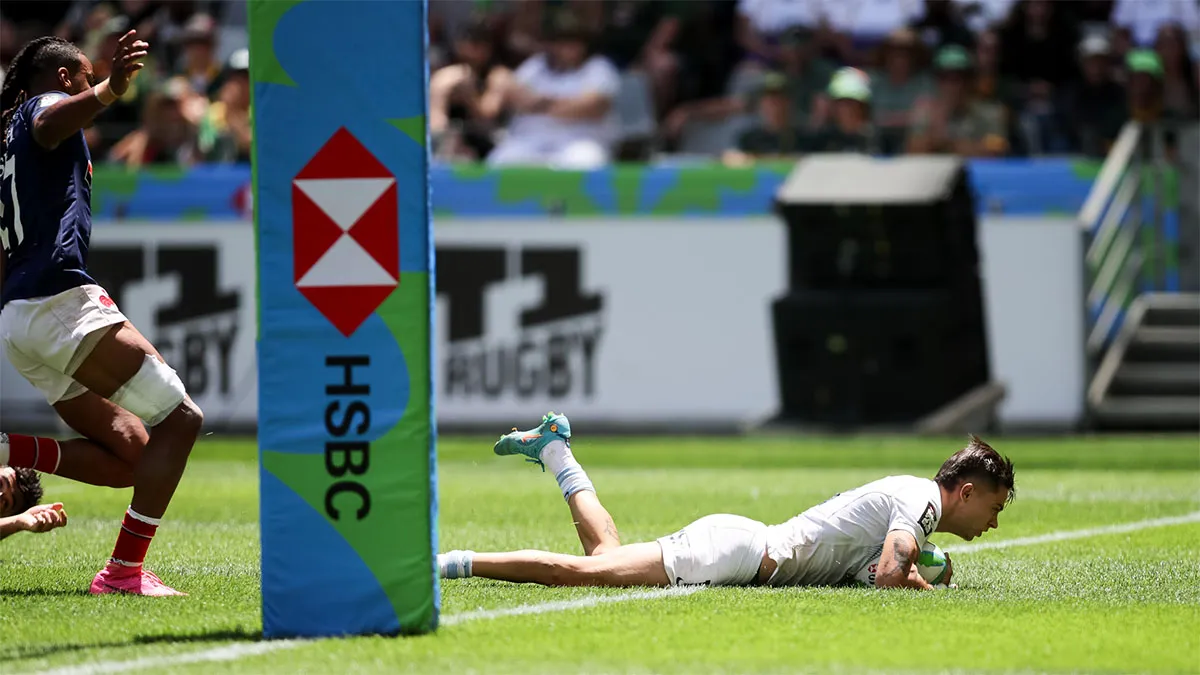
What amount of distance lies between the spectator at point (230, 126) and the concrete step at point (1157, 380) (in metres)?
9.32

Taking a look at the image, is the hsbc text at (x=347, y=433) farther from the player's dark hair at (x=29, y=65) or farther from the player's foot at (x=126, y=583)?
the player's dark hair at (x=29, y=65)

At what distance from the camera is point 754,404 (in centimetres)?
Result: 1842

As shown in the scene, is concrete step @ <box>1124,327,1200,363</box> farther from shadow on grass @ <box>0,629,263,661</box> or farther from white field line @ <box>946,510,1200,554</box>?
shadow on grass @ <box>0,629,263,661</box>

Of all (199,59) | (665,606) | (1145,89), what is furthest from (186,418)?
(199,59)

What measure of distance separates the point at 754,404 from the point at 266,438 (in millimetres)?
13008

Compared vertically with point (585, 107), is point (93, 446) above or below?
below

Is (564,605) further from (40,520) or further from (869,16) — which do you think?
(869,16)

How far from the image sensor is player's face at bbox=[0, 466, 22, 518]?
25.9 feet

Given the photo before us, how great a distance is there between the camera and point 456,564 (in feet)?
24.0

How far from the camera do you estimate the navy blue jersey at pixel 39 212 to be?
6863 millimetres

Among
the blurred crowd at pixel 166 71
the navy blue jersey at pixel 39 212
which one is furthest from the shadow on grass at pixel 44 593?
the blurred crowd at pixel 166 71

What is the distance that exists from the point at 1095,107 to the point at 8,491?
1401 centimetres

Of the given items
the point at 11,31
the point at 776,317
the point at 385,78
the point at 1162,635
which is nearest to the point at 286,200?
the point at 385,78

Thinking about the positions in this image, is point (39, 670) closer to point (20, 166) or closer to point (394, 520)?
point (394, 520)
